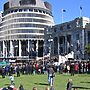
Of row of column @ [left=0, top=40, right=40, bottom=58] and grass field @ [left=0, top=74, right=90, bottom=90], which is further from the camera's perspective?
row of column @ [left=0, top=40, right=40, bottom=58]

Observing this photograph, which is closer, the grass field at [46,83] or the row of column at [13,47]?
the grass field at [46,83]

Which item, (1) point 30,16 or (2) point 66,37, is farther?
(1) point 30,16

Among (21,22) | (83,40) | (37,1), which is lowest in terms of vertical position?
(83,40)

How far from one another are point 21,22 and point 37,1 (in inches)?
627

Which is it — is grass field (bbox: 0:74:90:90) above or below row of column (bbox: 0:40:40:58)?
below

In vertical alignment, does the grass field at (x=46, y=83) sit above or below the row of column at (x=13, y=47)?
below

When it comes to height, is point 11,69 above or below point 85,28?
below

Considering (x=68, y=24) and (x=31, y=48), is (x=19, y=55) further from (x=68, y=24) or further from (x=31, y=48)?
(x=68, y=24)

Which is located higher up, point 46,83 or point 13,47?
point 13,47

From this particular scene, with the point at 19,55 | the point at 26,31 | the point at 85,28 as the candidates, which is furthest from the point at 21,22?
the point at 85,28

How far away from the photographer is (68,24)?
4574 inches

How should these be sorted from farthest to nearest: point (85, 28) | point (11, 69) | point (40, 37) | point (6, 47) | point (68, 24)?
point (6, 47), point (40, 37), point (68, 24), point (85, 28), point (11, 69)

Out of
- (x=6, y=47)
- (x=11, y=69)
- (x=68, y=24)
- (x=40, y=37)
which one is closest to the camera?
(x=11, y=69)

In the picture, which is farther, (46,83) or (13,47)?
(13,47)
